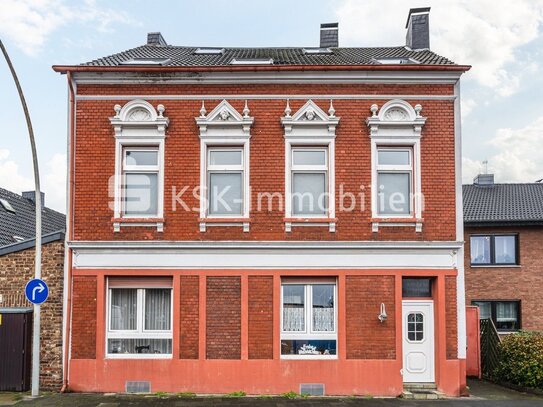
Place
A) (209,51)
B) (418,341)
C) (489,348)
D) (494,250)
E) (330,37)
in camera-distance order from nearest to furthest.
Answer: (418,341) < (489,348) < (209,51) < (330,37) < (494,250)

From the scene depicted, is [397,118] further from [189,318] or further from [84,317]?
[84,317]

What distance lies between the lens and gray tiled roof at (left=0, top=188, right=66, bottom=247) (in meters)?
18.7

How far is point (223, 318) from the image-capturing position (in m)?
12.3

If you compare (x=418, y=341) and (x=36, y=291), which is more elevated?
(x=36, y=291)

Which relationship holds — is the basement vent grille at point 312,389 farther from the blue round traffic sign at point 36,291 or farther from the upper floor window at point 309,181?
the blue round traffic sign at point 36,291

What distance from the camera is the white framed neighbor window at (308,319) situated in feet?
40.2

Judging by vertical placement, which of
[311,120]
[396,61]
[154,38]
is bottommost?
[311,120]

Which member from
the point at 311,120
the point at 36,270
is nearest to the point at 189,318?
the point at 36,270

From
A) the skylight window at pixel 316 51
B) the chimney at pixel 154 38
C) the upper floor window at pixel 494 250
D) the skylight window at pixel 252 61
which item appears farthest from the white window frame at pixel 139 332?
the upper floor window at pixel 494 250

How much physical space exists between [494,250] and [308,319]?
11.1 m

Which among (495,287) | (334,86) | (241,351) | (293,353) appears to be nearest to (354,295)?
(293,353)

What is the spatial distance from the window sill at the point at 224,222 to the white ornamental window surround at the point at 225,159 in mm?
99

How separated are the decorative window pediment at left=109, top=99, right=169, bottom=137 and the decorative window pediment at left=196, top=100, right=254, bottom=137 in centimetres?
85

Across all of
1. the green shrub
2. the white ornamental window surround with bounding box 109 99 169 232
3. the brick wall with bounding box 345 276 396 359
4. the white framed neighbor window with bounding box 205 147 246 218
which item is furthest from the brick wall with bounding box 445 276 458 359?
the white ornamental window surround with bounding box 109 99 169 232
